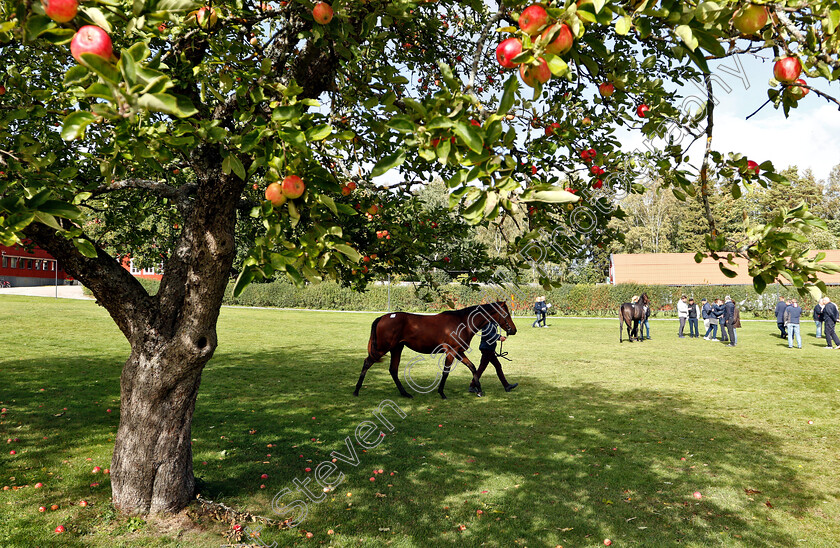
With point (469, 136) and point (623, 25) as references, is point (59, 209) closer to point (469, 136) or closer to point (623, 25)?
point (469, 136)

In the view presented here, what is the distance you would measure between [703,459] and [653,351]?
497 inches

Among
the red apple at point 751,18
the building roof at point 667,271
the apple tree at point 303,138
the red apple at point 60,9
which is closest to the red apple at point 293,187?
the apple tree at point 303,138

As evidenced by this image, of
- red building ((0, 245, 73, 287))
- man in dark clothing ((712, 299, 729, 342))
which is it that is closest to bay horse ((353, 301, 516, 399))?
man in dark clothing ((712, 299, 729, 342))

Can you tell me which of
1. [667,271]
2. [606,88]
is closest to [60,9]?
[606,88]

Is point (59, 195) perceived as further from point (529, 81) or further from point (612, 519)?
point (612, 519)

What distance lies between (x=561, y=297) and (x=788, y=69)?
3873 centimetres

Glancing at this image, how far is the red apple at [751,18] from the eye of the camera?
2045 mm

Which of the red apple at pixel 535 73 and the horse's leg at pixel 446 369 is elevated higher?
the red apple at pixel 535 73

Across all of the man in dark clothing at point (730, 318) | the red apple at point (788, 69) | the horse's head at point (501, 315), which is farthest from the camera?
the man in dark clothing at point (730, 318)

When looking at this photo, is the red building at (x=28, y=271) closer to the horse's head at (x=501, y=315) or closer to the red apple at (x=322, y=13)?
the horse's head at (x=501, y=315)

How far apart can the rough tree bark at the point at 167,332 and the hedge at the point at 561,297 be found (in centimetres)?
2581

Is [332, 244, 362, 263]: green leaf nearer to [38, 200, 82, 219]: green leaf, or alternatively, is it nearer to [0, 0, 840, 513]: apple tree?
[0, 0, 840, 513]: apple tree

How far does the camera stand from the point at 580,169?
5172 mm

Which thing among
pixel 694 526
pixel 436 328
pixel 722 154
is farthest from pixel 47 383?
pixel 722 154
